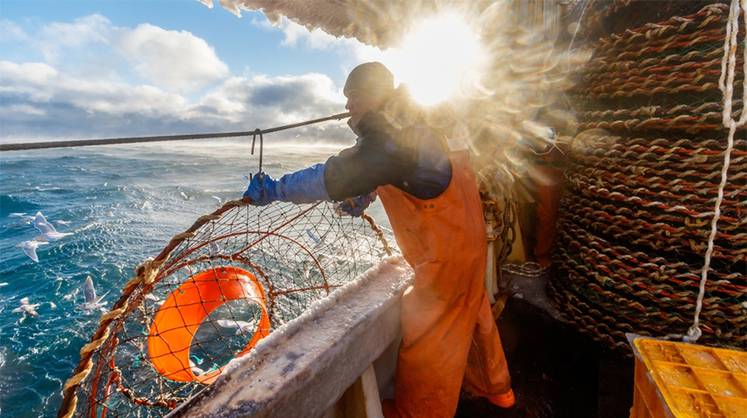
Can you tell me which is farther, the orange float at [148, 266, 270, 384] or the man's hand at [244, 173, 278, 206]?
the orange float at [148, 266, 270, 384]

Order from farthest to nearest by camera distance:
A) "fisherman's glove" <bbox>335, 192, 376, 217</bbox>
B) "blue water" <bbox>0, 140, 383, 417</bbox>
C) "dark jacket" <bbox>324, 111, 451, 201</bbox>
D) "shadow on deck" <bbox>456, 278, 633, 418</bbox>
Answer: "blue water" <bbox>0, 140, 383, 417</bbox>, "fisherman's glove" <bbox>335, 192, 376, 217</bbox>, "shadow on deck" <bbox>456, 278, 633, 418</bbox>, "dark jacket" <bbox>324, 111, 451, 201</bbox>

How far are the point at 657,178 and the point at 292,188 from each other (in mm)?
1888

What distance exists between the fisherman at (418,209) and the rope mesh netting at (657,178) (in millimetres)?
733

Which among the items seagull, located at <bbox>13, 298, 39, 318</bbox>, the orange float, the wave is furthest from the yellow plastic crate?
the wave

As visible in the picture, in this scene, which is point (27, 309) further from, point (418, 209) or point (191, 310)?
point (418, 209)

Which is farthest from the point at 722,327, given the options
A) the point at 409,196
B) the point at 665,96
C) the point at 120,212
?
the point at 120,212

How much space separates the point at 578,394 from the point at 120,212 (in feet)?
66.1

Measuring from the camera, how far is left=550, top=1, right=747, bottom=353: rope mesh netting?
149 centimetres

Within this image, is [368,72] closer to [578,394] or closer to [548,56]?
[548,56]

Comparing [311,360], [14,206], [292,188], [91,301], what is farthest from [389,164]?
[14,206]

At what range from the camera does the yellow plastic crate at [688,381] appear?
0.99 meters

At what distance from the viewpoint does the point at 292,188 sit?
72.6 inches

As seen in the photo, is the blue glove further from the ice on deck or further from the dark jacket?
the ice on deck

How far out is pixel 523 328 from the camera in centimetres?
277
